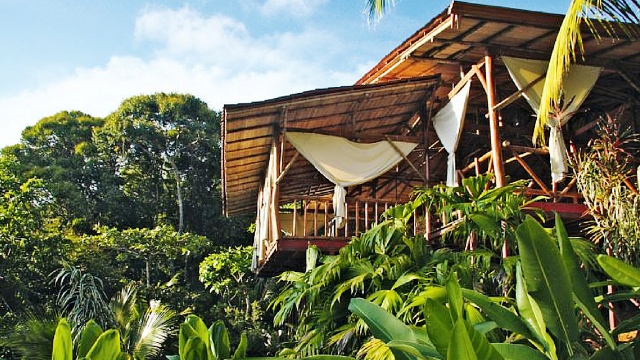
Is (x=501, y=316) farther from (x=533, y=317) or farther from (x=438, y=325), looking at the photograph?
(x=438, y=325)

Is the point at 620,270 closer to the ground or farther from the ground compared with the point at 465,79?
closer to the ground

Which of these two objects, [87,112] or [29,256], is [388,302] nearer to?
[29,256]

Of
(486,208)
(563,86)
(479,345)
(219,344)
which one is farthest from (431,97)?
(479,345)

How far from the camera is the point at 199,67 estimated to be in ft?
32.9

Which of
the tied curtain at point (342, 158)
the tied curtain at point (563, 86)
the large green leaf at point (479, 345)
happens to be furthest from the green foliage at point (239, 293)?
the large green leaf at point (479, 345)

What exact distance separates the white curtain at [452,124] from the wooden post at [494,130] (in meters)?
0.47

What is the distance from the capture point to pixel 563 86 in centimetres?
787

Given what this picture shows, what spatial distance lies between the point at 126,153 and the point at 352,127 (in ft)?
39.4

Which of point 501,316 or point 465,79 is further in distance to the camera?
point 465,79

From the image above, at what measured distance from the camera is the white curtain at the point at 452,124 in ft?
A: 27.5

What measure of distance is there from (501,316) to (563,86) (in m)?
6.41

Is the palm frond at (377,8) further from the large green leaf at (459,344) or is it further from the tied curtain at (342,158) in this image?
the tied curtain at (342,158)

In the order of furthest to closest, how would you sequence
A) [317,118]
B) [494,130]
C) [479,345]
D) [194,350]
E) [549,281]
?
[317,118], [494,130], [194,350], [549,281], [479,345]

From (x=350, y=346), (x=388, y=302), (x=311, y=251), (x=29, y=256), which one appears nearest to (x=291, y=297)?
(x=311, y=251)
